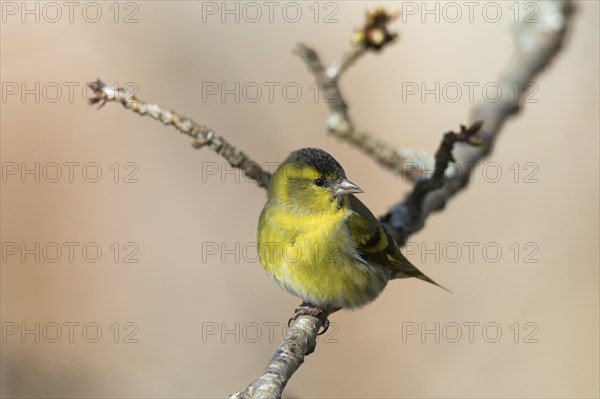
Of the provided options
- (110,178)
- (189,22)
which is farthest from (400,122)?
(110,178)

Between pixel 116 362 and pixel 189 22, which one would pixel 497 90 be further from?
pixel 116 362

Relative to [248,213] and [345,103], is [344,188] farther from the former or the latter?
[248,213]

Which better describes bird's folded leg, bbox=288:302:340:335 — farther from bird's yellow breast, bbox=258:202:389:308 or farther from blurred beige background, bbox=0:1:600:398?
blurred beige background, bbox=0:1:600:398

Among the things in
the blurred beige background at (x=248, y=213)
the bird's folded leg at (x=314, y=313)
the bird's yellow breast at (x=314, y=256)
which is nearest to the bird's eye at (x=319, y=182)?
the bird's yellow breast at (x=314, y=256)

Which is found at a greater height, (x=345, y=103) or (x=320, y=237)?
(x=345, y=103)

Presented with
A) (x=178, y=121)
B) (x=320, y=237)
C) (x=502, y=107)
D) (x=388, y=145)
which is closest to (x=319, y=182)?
(x=320, y=237)

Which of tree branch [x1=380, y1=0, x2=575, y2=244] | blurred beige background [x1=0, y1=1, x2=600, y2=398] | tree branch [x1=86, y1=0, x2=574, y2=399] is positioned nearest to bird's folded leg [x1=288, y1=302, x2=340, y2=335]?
tree branch [x1=86, y1=0, x2=574, y2=399]
